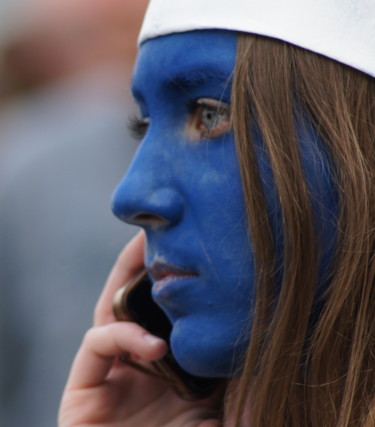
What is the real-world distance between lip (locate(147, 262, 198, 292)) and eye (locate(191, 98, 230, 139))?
0.83ft

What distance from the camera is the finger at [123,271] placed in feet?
8.01

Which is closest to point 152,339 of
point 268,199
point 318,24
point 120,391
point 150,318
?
point 150,318

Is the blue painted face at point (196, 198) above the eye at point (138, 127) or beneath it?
beneath

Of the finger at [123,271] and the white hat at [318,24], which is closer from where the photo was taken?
the white hat at [318,24]

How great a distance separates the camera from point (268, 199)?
1.74m

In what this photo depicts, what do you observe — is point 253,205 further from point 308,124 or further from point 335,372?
point 335,372

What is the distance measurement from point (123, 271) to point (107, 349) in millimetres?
223

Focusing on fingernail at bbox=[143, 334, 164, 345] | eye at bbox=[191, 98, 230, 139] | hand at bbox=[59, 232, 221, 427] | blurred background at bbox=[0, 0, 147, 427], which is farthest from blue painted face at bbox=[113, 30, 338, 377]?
blurred background at bbox=[0, 0, 147, 427]

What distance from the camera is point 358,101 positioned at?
5.65 feet

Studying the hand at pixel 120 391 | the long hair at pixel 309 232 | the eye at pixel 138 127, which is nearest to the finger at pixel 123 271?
the hand at pixel 120 391

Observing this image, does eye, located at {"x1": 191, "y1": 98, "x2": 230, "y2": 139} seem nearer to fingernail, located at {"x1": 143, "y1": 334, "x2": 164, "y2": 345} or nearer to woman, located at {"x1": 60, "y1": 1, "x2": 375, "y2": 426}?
woman, located at {"x1": 60, "y1": 1, "x2": 375, "y2": 426}

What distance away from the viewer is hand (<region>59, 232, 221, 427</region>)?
90.7 inches

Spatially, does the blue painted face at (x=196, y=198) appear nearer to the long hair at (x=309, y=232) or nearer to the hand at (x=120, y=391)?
the long hair at (x=309, y=232)

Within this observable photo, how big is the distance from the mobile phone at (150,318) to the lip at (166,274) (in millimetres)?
347
